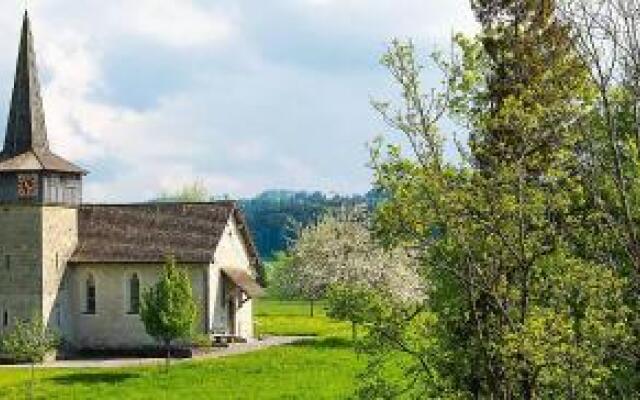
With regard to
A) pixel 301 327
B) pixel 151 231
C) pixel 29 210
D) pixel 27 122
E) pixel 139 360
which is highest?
pixel 27 122

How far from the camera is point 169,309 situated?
5306cm

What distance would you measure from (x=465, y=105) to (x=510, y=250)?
258 centimetres

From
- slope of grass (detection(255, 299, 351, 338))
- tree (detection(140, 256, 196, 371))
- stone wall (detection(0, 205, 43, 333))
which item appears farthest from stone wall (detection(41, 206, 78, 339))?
slope of grass (detection(255, 299, 351, 338))

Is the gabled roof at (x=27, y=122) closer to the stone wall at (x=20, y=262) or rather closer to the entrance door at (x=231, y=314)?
the stone wall at (x=20, y=262)

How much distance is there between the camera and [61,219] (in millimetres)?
62156

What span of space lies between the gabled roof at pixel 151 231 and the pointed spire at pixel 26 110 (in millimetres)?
5474

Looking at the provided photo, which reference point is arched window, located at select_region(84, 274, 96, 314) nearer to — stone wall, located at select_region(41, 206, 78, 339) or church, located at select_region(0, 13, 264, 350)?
church, located at select_region(0, 13, 264, 350)

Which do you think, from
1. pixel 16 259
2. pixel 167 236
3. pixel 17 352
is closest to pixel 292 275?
pixel 167 236

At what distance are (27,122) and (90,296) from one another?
32.6 ft

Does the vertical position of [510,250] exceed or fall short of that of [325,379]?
it exceeds it

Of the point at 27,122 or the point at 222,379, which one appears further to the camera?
the point at 27,122

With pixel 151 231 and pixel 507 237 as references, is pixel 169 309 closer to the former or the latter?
pixel 151 231

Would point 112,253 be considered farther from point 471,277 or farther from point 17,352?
point 471,277

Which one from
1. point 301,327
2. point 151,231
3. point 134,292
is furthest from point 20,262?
point 301,327
